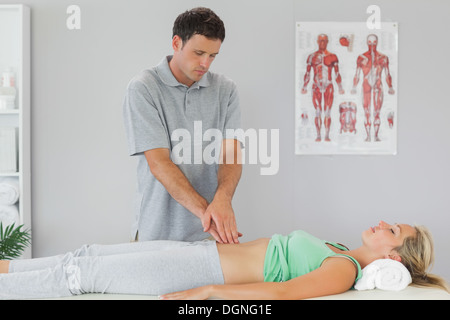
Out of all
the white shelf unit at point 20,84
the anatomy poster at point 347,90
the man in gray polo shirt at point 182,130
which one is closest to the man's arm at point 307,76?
the anatomy poster at point 347,90

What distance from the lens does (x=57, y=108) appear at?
2.93 m

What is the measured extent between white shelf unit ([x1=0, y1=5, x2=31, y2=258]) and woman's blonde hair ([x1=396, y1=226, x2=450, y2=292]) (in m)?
2.01

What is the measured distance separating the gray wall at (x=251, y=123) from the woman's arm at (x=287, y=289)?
4.28 feet

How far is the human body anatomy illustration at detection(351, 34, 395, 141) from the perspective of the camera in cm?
296

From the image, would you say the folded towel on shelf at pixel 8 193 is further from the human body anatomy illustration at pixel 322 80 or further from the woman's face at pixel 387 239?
the woman's face at pixel 387 239

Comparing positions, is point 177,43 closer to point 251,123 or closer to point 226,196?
point 226,196

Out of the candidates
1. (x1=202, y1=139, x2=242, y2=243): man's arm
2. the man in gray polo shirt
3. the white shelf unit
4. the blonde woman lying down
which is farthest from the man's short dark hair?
the white shelf unit

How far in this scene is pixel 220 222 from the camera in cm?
181

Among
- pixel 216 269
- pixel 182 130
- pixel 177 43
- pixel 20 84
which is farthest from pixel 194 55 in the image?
pixel 20 84

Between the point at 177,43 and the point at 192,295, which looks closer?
the point at 192,295

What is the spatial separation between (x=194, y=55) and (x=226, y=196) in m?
0.58

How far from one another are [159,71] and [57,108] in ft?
3.53
